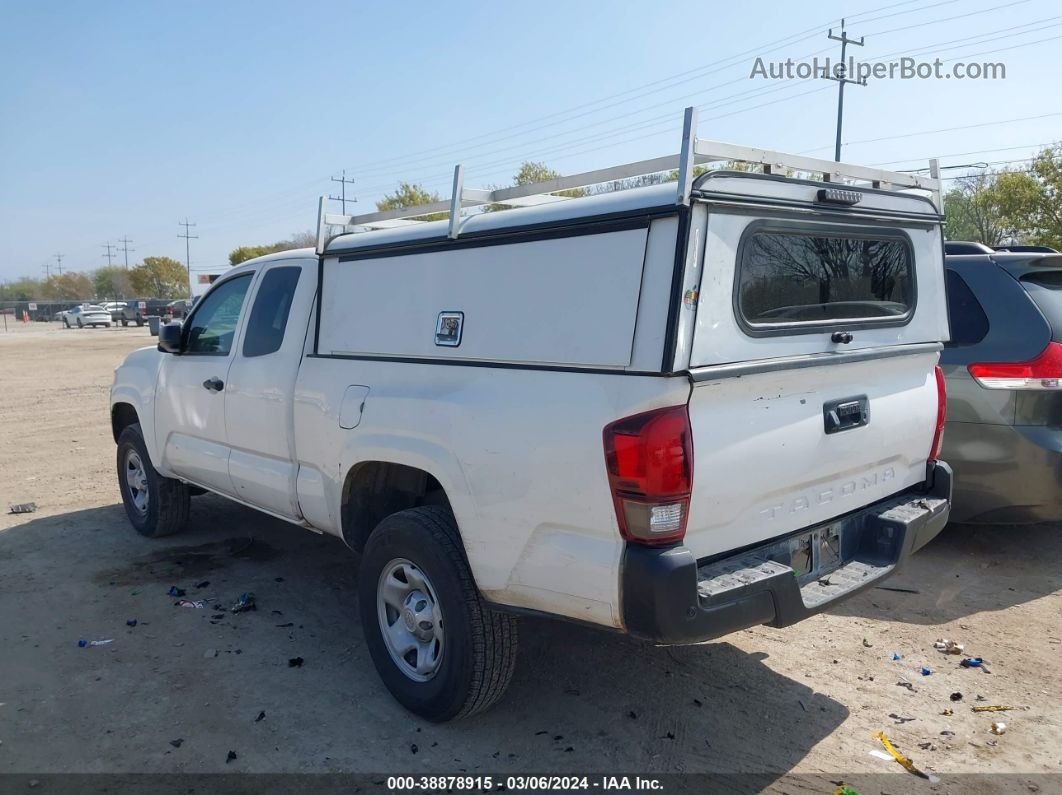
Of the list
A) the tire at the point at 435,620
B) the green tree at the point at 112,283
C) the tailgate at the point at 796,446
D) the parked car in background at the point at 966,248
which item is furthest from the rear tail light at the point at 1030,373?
the green tree at the point at 112,283

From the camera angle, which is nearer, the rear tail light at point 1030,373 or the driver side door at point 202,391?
the rear tail light at point 1030,373

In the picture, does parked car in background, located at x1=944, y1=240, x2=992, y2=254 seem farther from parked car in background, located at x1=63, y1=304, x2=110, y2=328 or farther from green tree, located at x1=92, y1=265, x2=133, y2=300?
green tree, located at x1=92, y1=265, x2=133, y2=300

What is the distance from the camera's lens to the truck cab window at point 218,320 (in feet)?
16.9

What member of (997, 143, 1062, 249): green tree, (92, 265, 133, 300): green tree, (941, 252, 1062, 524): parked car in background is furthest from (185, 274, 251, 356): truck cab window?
(92, 265, 133, 300): green tree

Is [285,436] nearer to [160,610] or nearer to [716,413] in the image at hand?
[160,610]

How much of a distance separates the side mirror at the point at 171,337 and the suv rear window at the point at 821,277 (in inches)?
156

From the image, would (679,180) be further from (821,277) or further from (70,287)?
(70,287)

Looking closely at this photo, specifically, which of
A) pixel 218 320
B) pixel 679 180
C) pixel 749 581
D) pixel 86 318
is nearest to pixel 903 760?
pixel 749 581

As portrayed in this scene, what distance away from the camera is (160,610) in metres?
4.79

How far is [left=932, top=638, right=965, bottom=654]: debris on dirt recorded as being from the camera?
415 cm

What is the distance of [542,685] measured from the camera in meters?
3.87

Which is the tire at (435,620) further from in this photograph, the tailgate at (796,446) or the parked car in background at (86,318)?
the parked car in background at (86,318)

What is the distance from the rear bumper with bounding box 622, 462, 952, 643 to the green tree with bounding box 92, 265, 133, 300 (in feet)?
390

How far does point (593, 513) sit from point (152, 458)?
13.7ft
